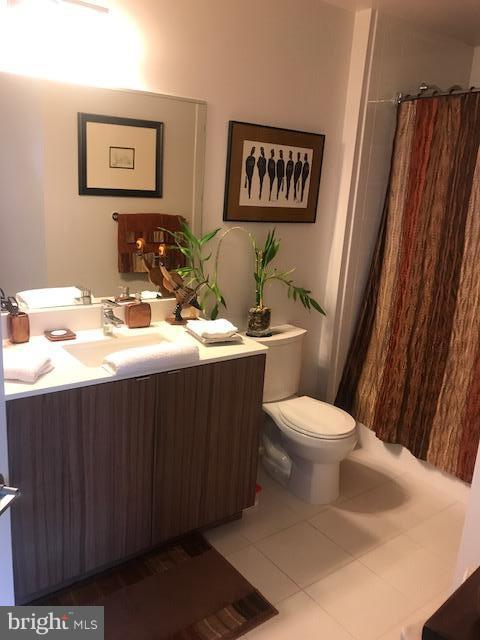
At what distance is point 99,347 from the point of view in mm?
2115

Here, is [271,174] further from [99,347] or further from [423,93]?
[99,347]

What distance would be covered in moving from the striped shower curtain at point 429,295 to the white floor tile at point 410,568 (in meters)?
0.50

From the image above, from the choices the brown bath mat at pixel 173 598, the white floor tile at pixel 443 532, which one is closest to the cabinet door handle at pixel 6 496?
the brown bath mat at pixel 173 598

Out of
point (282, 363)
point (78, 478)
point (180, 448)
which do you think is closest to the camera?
point (78, 478)

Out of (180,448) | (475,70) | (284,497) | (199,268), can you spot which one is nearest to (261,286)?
(199,268)

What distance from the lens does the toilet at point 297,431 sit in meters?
2.44

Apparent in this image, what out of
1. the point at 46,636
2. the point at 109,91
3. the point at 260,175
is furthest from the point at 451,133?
the point at 46,636

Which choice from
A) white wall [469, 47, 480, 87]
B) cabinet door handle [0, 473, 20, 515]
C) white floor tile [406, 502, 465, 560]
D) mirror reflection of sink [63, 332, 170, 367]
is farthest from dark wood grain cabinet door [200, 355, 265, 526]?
white wall [469, 47, 480, 87]

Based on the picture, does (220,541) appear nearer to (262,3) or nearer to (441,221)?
(441,221)

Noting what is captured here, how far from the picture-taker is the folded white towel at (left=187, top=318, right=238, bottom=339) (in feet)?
7.06

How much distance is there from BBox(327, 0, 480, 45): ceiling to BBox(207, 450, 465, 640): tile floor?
230 cm

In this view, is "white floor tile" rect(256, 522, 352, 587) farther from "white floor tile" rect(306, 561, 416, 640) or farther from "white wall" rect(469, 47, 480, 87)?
"white wall" rect(469, 47, 480, 87)

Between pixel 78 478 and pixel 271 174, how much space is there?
1.65 m

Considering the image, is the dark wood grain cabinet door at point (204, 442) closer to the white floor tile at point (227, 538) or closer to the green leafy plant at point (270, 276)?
the white floor tile at point (227, 538)
